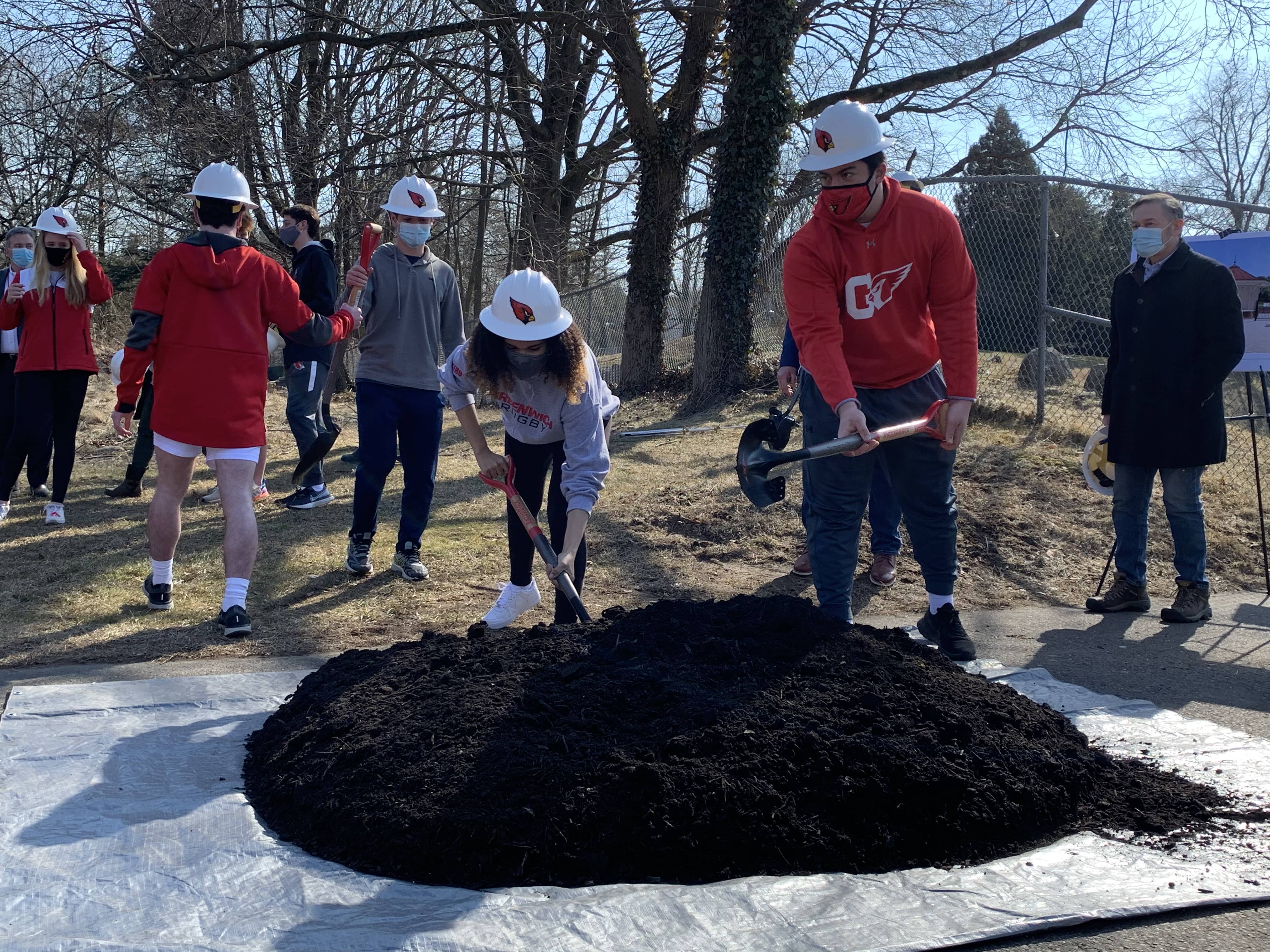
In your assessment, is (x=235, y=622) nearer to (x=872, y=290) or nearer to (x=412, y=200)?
(x=412, y=200)

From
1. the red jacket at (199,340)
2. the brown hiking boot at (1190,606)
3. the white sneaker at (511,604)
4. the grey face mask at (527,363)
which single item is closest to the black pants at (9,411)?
the red jacket at (199,340)

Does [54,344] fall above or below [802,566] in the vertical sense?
above

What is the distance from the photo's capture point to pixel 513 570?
4820mm

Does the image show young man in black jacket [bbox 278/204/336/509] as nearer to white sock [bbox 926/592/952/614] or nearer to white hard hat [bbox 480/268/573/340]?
white hard hat [bbox 480/268/573/340]

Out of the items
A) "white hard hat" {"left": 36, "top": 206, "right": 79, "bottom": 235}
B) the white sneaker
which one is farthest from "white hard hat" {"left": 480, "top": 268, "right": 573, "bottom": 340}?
"white hard hat" {"left": 36, "top": 206, "right": 79, "bottom": 235}

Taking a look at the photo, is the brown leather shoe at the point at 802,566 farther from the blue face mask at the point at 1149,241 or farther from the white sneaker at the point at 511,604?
the blue face mask at the point at 1149,241

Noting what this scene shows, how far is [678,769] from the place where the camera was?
302 cm

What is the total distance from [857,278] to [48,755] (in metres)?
3.41

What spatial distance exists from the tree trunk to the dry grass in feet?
10.8

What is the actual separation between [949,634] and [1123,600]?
1.67m

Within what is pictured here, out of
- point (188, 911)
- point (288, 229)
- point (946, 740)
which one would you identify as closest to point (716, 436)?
point (288, 229)

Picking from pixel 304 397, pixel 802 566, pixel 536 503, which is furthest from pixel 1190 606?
pixel 304 397

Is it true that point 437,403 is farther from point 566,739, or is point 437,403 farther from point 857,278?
point 566,739

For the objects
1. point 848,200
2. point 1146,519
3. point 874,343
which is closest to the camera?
point 848,200
